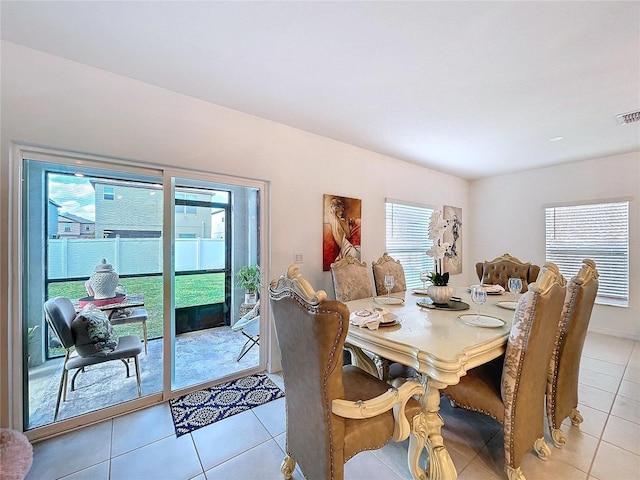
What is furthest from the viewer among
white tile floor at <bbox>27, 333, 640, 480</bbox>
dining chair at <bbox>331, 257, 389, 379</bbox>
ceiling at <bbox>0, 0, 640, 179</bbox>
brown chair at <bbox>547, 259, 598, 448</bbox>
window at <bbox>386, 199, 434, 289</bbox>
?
window at <bbox>386, 199, 434, 289</bbox>

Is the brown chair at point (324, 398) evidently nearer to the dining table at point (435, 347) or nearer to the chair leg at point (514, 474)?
the dining table at point (435, 347)

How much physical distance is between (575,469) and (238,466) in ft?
6.67

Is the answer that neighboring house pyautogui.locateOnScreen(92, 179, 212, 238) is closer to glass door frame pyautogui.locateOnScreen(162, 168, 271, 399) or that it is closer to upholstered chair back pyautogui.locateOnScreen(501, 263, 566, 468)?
glass door frame pyautogui.locateOnScreen(162, 168, 271, 399)

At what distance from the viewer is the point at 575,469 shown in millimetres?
1634

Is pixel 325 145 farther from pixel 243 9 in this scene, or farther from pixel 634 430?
pixel 634 430

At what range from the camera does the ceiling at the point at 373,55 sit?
1506mm

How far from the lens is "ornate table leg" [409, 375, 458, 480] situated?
4.72 feet

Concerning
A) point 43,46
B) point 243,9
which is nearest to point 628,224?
point 243,9

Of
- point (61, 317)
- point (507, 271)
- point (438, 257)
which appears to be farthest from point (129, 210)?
point (507, 271)

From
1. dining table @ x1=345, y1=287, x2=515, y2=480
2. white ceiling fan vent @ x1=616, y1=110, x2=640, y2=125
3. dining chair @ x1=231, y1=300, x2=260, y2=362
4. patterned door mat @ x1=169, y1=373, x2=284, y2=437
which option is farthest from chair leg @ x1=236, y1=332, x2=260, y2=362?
white ceiling fan vent @ x1=616, y1=110, x2=640, y2=125

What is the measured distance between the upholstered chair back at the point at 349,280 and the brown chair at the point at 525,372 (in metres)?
1.39

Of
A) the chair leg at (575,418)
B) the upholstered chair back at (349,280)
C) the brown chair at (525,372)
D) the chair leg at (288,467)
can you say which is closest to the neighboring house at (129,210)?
the upholstered chair back at (349,280)

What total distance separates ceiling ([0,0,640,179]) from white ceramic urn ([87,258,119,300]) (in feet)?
5.02

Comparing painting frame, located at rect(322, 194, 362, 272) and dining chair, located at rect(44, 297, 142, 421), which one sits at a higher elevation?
painting frame, located at rect(322, 194, 362, 272)
